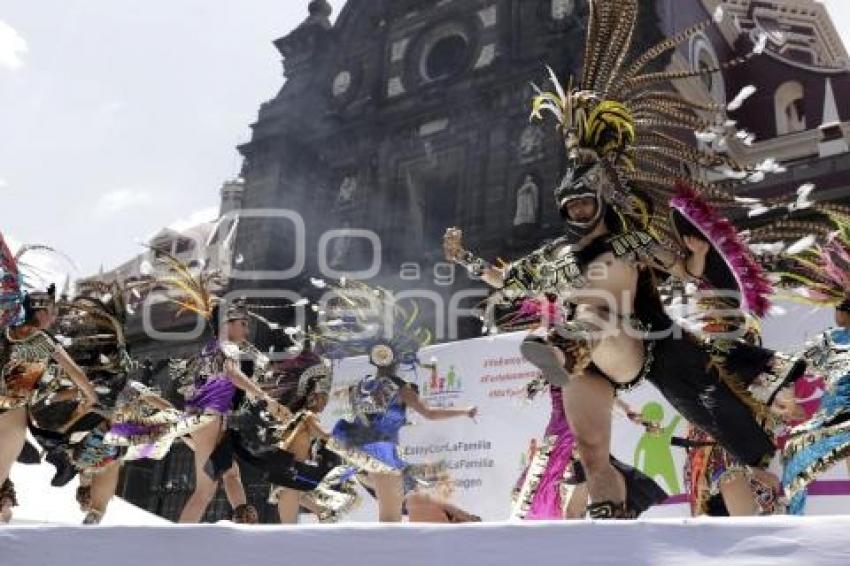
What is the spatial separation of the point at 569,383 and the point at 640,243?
0.78 meters

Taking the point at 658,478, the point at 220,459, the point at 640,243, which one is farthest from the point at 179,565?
the point at 658,478

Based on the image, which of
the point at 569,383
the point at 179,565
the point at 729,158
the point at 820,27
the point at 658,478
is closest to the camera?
the point at 179,565

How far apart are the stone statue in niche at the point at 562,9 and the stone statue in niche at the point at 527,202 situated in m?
3.73

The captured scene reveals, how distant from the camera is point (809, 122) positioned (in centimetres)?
1897

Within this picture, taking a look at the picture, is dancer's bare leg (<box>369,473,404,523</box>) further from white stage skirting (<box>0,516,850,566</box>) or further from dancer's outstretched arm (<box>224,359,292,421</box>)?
white stage skirting (<box>0,516,850,566</box>)

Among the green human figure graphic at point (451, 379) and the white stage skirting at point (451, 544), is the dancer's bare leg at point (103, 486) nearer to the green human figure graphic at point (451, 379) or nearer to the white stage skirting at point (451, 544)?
the green human figure graphic at point (451, 379)

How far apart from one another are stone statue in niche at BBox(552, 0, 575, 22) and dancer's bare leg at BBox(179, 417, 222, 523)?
13.9 m

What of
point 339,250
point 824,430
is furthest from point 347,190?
point 824,430

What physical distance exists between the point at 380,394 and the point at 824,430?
134 inches

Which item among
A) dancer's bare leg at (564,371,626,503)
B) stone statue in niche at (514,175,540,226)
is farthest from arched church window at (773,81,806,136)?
dancer's bare leg at (564,371,626,503)

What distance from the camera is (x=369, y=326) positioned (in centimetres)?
A: 733

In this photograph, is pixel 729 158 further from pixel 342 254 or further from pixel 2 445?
pixel 342 254

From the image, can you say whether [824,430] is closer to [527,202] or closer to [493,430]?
[493,430]

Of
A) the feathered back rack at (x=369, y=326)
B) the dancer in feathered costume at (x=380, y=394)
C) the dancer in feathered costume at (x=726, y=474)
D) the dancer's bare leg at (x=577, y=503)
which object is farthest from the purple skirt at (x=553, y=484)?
the feathered back rack at (x=369, y=326)
